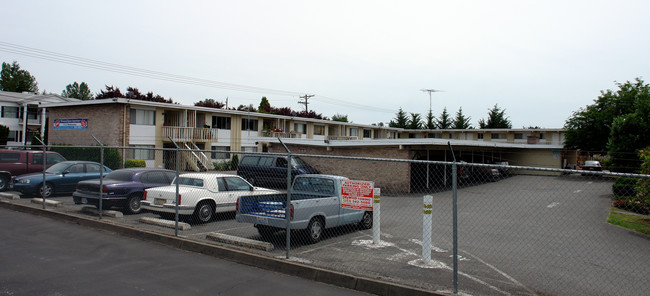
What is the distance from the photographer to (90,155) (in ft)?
77.8

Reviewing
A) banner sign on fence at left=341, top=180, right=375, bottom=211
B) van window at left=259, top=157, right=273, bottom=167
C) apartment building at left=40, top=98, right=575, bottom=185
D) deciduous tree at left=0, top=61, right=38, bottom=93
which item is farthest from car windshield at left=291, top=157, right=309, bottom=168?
deciduous tree at left=0, top=61, right=38, bottom=93

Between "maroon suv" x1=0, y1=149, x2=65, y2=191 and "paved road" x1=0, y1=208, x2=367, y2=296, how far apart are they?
903cm

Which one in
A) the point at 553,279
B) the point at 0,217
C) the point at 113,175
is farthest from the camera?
the point at 113,175

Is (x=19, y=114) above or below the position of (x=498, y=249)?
above

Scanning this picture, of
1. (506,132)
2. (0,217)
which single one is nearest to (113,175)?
(0,217)

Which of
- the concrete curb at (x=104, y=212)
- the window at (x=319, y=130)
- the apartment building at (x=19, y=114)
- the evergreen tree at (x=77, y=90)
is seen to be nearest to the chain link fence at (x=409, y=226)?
the concrete curb at (x=104, y=212)

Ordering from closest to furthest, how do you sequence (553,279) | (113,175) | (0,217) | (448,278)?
(448,278)
(553,279)
(0,217)
(113,175)

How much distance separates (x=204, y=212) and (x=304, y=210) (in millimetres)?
3718

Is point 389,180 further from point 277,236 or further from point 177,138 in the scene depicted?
point 177,138

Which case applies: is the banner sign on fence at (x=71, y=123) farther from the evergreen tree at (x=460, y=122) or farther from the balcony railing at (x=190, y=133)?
the evergreen tree at (x=460, y=122)

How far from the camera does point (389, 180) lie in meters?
21.9

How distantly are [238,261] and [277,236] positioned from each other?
2206mm

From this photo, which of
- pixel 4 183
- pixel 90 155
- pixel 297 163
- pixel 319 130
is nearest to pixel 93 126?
pixel 90 155

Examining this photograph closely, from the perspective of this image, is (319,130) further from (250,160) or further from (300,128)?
(250,160)
